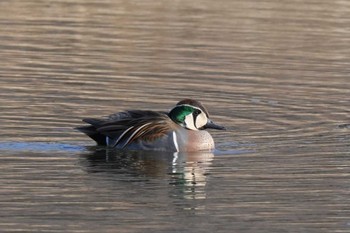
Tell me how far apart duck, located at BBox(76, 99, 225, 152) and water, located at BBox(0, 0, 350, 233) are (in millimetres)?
143

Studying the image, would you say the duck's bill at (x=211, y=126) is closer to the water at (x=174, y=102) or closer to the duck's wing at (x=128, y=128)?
the water at (x=174, y=102)

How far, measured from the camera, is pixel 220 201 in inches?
445

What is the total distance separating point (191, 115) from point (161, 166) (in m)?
1.14

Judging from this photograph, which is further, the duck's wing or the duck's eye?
the duck's eye

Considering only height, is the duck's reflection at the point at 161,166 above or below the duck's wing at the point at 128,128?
below

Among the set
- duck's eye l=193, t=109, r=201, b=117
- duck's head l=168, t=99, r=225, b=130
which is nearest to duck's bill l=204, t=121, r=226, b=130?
duck's head l=168, t=99, r=225, b=130

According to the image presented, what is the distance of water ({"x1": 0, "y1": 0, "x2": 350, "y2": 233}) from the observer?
35.8 feet

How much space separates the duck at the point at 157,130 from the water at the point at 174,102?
0.14 metres

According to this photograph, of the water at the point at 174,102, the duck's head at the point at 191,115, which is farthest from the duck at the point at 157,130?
the water at the point at 174,102

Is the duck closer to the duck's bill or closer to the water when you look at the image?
the duck's bill

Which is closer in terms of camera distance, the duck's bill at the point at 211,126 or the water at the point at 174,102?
the water at the point at 174,102

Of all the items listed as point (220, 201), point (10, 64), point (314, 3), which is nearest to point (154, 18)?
point (314, 3)

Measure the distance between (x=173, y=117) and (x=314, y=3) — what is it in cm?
1398

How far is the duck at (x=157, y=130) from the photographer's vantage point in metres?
14.0
